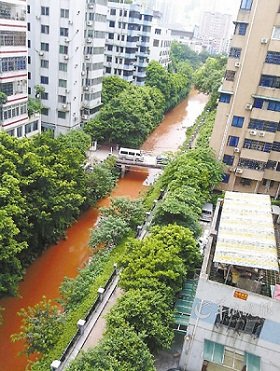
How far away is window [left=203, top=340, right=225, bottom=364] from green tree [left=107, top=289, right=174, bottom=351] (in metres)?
1.30

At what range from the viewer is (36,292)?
1973 centimetres

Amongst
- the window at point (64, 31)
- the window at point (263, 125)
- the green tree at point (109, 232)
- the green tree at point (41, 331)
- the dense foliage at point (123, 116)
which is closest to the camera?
the green tree at point (41, 331)

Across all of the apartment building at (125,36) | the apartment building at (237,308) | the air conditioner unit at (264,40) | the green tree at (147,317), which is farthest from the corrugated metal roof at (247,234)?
the apartment building at (125,36)

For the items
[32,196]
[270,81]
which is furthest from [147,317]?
[270,81]

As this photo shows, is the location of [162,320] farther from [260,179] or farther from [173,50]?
[173,50]

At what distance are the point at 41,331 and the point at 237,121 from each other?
1905cm

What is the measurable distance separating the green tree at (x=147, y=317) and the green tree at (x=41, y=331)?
2.89 m

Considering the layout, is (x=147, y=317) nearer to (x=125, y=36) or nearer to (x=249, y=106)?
(x=249, y=106)

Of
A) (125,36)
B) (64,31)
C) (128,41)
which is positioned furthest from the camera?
(128,41)

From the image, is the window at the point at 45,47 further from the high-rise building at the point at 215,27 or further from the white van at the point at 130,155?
the high-rise building at the point at 215,27

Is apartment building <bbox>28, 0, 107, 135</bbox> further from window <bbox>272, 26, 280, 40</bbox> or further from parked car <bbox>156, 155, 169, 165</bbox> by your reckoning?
window <bbox>272, 26, 280, 40</bbox>

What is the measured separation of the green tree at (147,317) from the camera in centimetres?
1242

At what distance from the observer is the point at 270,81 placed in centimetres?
2388

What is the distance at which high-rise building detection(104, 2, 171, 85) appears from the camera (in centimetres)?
4838
